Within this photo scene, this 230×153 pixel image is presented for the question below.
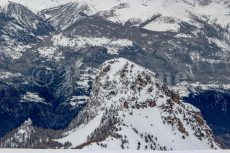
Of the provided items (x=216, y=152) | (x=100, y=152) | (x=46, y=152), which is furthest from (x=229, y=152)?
(x=46, y=152)

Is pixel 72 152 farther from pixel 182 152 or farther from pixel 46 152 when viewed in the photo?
pixel 182 152

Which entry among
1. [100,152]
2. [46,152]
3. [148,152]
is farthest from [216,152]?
[46,152]

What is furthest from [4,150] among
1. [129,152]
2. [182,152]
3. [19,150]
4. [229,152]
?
[229,152]

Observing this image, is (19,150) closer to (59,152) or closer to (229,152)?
(59,152)

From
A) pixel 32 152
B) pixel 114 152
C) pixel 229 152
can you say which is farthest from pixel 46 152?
pixel 229 152

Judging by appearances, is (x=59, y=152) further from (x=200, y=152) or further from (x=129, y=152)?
(x=200, y=152)

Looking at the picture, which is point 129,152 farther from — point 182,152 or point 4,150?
point 4,150
